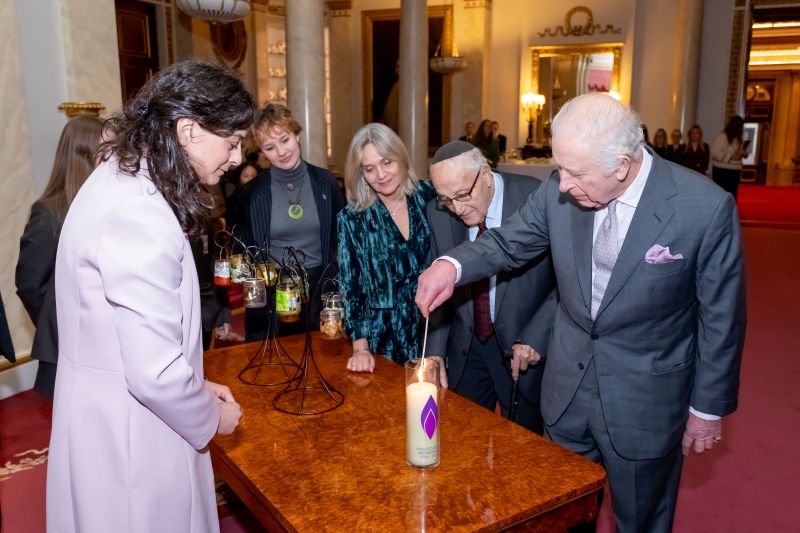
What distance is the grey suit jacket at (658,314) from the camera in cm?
177

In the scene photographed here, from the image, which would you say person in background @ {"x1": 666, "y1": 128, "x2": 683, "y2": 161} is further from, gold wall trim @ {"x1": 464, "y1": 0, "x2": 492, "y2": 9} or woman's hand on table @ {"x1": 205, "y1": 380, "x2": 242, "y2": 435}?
woman's hand on table @ {"x1": 205, "y1": 380, "x2": 242, "y2": 435}

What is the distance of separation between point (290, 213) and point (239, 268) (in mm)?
1205

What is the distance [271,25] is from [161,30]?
264cm

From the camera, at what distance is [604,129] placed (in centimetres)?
169

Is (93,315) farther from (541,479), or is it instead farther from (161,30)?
(161,30)

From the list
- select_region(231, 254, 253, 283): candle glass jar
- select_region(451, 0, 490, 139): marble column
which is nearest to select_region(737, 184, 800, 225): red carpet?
select_region(451, 0, 490, 139): marble column

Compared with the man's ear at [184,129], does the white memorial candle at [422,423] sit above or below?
below

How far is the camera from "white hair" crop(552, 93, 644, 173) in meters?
1.69

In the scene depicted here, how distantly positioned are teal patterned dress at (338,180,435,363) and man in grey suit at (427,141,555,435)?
0.43ft

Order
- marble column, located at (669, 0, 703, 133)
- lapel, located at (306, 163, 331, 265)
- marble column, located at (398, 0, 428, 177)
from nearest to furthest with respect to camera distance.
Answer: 1. lapel, located at (306, 163, 331, 265)
2. marble column, located at (398, 0, 428, 177)
3. marble column, located at (669, 0, 703, 133)

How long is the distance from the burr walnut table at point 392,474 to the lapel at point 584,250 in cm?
44

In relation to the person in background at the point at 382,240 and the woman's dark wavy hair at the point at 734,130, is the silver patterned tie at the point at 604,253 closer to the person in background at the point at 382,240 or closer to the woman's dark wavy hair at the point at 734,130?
the person in background at the point at 382,240

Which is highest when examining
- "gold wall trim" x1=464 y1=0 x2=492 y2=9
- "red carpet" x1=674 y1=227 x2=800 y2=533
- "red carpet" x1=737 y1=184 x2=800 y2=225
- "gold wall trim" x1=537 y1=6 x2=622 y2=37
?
"gold wall trim" x1=464 y1=0 x2=492 y2=9

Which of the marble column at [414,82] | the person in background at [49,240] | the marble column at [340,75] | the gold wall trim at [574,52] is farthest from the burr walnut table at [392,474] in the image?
the marble column at [340,75]
